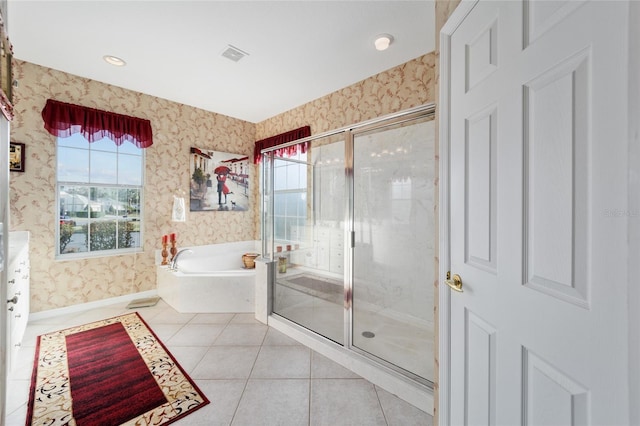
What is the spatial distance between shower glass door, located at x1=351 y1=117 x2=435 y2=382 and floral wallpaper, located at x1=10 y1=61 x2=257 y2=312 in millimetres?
2771

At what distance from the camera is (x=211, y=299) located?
3.03m

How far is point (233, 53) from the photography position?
2.54m

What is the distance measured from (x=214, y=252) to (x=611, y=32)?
4351 mm

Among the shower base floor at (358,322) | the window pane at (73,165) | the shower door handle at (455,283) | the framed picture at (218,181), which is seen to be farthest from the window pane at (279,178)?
the window pane at (73,165)

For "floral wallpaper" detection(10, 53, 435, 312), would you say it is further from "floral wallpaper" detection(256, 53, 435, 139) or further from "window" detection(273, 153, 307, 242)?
"window" detection(273, 153, 307, 242)

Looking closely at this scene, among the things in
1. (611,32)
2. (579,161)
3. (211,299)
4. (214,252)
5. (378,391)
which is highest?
(611,32)

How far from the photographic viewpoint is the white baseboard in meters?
2.80

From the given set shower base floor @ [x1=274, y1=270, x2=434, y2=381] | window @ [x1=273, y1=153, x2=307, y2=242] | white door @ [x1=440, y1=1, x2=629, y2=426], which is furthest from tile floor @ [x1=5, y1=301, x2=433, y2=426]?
window @ [x1=273, y1=153, x2=307, y2=242]

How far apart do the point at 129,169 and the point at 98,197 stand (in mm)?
485

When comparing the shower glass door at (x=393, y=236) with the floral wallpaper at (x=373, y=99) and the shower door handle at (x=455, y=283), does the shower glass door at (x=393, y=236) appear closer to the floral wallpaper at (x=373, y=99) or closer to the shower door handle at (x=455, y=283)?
the floral wallpaper at (x=373, y=99)

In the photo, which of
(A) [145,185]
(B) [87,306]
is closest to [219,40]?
(A) [145,185]

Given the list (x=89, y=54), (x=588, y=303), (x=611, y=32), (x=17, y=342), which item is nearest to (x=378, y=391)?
(x=588, y=303)

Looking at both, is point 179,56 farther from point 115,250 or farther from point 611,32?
point 611,32

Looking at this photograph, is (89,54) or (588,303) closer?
(588,303)
